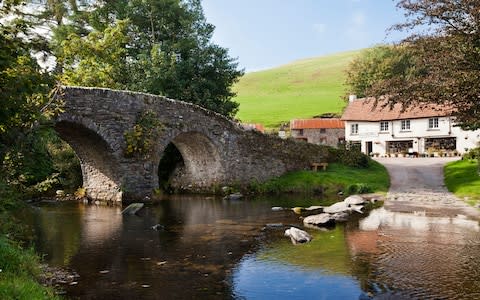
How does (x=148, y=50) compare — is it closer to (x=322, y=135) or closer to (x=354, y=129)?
(x=354, y=129)

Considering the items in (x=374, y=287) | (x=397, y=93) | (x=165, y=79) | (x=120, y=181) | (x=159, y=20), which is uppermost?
(x=159, y=20)

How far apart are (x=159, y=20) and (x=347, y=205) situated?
2253 cm

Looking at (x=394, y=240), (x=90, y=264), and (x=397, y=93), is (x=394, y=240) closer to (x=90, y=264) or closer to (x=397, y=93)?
(x=90, y=264)

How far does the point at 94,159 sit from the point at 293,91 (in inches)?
3276

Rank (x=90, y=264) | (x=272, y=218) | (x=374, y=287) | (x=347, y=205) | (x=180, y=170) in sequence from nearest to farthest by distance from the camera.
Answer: (x=374, y=287)
(x=90, y=264)
(x=272, y=218)
(x=347, y=205)
(x=180, y=170)

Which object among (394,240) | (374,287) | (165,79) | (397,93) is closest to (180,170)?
(165,79)

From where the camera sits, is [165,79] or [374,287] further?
[165,79]

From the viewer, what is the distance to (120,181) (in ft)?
78.3

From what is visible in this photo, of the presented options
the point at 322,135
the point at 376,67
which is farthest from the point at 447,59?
the point at 376,67

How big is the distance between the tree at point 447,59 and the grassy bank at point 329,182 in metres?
6.31

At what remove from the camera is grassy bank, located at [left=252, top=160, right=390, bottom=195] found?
91.0 feet

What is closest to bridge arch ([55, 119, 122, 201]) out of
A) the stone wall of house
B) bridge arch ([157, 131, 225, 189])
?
bridge arch ([157, 131, 225, 189])

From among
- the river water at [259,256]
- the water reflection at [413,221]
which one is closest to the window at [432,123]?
the water reflection at [413,221]

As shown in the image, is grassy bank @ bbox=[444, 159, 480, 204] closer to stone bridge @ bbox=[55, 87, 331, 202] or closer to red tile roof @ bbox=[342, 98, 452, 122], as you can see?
stone bridge @ bbox=[55, 87, 331, 202]
